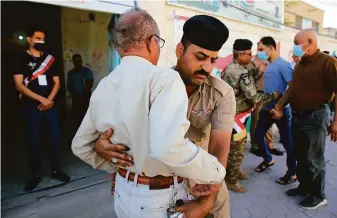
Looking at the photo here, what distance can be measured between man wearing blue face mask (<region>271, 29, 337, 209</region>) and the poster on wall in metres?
2.02

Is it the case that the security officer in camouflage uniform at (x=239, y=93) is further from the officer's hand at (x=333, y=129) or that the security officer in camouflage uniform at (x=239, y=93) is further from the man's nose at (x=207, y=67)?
the man's nose at (x=207, y=67)

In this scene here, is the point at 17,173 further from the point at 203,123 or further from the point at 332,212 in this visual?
the point at 332,212

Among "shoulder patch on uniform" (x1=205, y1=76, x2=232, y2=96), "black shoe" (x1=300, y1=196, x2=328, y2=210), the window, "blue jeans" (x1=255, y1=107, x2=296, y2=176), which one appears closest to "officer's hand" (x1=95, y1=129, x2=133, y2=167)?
"shoulder patch on uniform" (x1=205, y1=76, x2=232, y2=96)

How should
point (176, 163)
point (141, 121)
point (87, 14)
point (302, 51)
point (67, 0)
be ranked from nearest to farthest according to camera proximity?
point (176, 163) < point (141, 121) < point (67, 0) < point (302, 51) < point (87, 14)

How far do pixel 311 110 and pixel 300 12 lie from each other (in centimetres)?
1463

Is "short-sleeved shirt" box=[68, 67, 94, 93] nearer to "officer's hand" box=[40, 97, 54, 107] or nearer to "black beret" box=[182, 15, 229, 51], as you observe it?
"officer's hand" box=[40, 97, 54, 107]

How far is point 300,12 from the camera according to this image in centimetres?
1559

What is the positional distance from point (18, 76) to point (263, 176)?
3.70 meters

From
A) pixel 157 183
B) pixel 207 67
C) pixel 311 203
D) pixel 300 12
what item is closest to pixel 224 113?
pixel 207 67

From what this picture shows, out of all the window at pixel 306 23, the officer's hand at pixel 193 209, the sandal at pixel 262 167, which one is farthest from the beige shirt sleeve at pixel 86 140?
the window at pixel 306 23

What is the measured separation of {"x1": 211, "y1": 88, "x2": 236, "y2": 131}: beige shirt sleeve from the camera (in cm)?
158

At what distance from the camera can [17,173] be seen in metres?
4.16

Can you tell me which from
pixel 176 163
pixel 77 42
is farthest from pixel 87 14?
pixel 176 163

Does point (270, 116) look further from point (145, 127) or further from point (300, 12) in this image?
point (300, 12)
